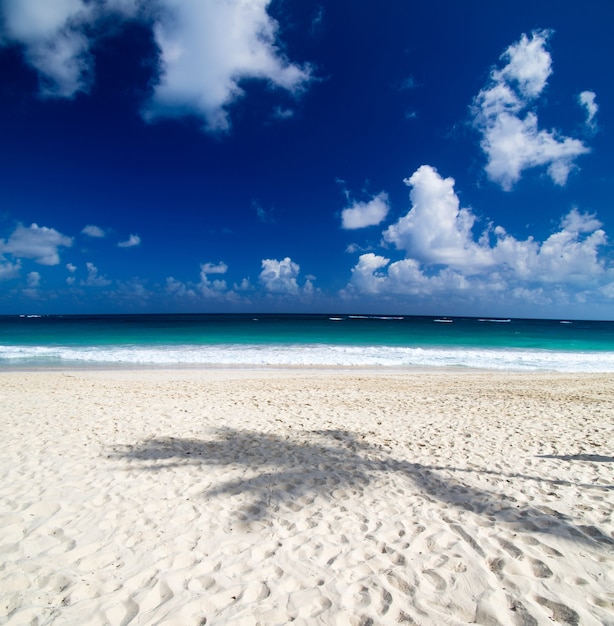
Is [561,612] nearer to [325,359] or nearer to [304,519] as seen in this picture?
[304,519]

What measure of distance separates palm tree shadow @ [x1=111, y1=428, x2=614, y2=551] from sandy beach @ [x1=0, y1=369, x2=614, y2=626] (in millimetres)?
35

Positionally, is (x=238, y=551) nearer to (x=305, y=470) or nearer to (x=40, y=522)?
(x=305, y=470)

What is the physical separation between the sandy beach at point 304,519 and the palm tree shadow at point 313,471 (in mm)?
35

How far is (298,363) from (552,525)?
19.2 m

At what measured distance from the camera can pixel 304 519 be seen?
14.4 ft

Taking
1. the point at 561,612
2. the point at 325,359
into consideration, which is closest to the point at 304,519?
the point at 561,612

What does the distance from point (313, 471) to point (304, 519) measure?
1.45 m

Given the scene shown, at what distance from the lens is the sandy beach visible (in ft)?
10.0

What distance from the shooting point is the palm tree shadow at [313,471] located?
4431 millimetres

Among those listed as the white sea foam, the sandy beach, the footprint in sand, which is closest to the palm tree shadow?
the sandy beach

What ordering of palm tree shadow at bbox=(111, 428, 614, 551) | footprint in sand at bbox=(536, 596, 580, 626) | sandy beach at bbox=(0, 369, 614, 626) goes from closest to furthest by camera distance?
footprint in sand at bbox=(536, 596, 580, 626), sandy beach at bbox=(0, 369, 614, 626), palm tree shadow at bbox=(111, 428, 614, 551)

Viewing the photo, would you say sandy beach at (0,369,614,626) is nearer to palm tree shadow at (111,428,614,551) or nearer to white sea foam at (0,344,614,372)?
palm tree shadow at (111,428,614,551)

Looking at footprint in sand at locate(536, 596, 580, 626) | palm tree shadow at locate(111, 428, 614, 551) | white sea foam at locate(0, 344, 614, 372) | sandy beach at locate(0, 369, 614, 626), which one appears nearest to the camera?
footprint in sand at locate(536, 596, 580, 626)

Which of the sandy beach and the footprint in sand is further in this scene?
the sandy beach
